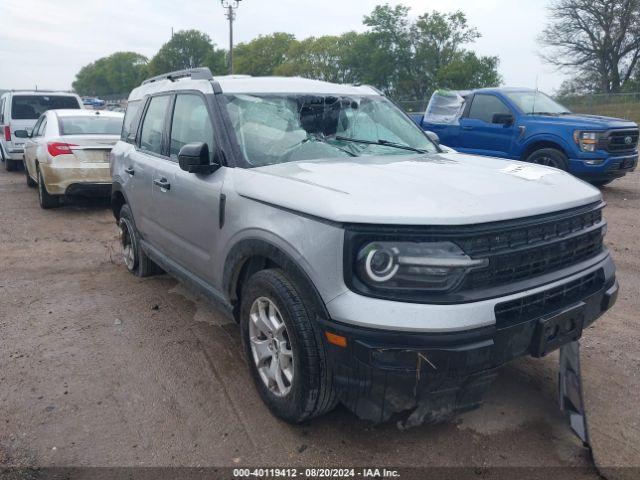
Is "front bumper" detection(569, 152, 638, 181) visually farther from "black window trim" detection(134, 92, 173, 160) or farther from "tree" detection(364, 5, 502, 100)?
"tree" detection(364, 5, 502, 100)

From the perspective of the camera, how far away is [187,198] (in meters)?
3.78

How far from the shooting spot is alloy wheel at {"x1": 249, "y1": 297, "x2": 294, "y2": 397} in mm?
2881

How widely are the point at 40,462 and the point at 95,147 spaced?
6423 mm

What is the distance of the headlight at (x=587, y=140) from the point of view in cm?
892

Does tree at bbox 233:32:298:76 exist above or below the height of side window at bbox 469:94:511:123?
above

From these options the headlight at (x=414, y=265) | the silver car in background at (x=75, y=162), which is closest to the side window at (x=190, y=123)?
the headlight at (x=414, y=265)

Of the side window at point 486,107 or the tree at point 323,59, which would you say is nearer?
the side window at point 486,107

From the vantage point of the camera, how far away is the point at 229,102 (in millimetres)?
3658

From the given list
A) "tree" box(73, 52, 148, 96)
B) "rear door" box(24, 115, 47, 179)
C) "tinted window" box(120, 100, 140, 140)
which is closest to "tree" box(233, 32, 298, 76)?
"tree" box(73, 52, 148, 96)

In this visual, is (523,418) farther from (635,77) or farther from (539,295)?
(635,77)

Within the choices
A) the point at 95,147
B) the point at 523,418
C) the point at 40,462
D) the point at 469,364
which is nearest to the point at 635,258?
the point at 523,418

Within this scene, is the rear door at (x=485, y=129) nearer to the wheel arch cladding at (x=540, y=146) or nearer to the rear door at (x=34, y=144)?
the wheel arch cladding at (x=540, y=146)

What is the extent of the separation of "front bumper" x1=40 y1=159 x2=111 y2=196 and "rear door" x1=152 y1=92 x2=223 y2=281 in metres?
4.33

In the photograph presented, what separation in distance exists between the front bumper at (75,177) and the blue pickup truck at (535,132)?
20.4 ft
